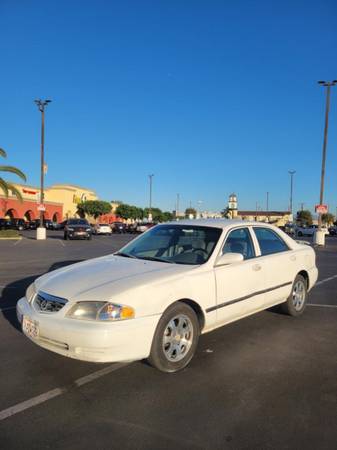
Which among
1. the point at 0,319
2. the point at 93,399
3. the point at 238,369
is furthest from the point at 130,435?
the point at 0,319

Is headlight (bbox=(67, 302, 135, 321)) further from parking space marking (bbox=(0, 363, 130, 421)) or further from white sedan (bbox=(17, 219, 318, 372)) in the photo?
parking space marking (bbox=(0, 363, 130, 421))

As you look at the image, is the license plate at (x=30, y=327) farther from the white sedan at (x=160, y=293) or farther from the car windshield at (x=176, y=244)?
the car windshield at (x=176, y=244)

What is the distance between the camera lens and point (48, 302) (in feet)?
12.4

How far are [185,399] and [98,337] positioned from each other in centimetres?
93

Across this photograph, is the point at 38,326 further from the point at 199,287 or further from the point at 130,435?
the point at 199,287

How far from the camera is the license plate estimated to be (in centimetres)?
368

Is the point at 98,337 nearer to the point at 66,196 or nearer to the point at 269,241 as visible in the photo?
the point at 269,241

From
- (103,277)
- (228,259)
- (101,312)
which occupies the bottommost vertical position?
(101,312)

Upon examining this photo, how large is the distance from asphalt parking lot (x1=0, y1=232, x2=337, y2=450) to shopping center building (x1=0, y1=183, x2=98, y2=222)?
162 ft

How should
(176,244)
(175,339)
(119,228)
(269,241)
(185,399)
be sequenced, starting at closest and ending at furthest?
(185,399)
(175,339)
(176,244)
(269,241)
(119,228)

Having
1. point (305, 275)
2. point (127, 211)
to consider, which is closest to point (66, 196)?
point (127, 211)

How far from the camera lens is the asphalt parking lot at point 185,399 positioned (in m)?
2.74

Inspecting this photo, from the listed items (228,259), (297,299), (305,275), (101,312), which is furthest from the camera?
(305,275)

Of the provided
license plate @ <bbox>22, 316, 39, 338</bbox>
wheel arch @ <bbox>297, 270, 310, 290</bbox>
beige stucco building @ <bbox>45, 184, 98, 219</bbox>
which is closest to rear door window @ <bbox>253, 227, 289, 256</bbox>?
wheel arch @ <bbox>297, 270, 310, 290</bbox>
